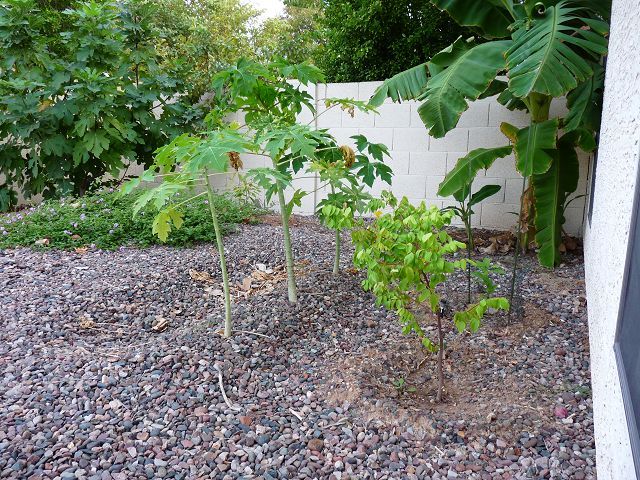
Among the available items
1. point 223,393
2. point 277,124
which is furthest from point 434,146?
point 223,393

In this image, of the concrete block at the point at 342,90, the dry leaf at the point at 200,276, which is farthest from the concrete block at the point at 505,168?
the dry leaf at the point at 200,276

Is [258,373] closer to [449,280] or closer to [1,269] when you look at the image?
[449,280]

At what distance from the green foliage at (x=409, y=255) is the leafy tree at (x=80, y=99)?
15.7ft

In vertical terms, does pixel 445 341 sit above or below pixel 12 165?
below

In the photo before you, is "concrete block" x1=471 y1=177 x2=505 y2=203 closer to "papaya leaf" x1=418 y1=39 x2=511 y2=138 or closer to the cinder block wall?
the cinder block wall

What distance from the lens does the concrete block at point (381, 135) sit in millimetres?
6438

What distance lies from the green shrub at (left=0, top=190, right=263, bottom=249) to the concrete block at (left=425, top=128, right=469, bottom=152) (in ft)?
8.80

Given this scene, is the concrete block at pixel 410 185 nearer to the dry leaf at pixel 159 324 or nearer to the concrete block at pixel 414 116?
the concrete block at pixel 414 116

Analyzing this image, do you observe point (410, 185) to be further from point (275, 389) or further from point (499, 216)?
point (275, 389)

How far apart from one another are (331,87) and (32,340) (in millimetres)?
4800

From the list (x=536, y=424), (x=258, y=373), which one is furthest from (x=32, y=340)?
(x=536, y=424)

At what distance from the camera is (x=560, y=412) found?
2393 mm

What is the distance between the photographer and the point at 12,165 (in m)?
6.46

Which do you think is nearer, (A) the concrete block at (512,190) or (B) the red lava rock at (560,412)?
(B) the red lava rock at (560,412)
